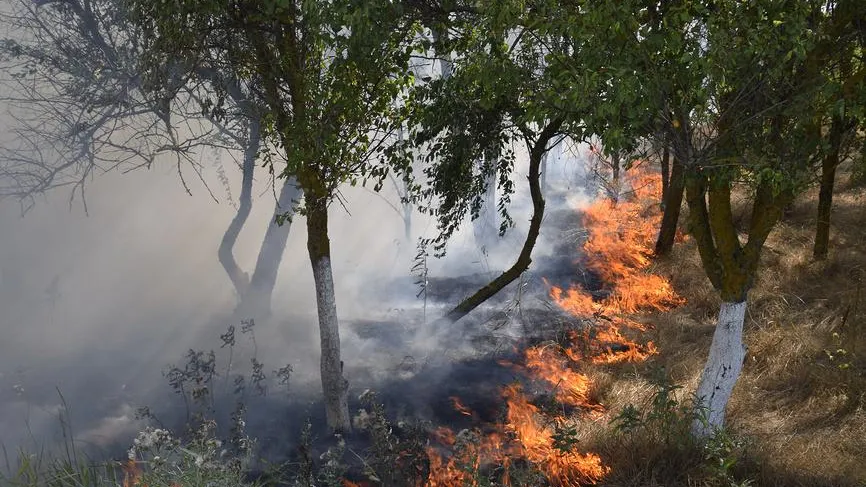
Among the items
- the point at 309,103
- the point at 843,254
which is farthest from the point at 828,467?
the point at 843,254

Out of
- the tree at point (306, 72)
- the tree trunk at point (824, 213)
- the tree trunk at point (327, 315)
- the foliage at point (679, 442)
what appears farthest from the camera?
the tree trunk at point (824, 213)

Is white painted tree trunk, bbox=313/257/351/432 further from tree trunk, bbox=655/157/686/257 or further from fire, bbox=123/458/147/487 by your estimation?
tree trunk, bbox=655/157/686/257

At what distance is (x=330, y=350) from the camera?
8547 mm

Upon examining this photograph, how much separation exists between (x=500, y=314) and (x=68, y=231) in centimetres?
1680

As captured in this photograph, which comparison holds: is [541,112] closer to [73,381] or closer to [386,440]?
[386,440]

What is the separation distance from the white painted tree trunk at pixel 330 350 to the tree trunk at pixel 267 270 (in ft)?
20.9

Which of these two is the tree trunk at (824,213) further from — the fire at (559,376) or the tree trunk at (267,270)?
the tree trunk at (267,270)

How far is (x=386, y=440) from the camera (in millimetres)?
7039

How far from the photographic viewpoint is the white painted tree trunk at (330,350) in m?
8.38

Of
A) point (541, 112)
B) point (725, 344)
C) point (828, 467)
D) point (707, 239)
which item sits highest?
point (541, 112)

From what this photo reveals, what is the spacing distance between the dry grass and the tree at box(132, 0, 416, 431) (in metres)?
4.25

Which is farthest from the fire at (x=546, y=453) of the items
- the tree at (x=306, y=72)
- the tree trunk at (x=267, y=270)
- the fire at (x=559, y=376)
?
the tree trunk at (x=267, y=270)

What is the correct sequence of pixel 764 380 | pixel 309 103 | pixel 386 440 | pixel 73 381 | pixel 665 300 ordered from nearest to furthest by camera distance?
pixel 386 440
pixel 309 103
pixel 764 380
pixel 73 381
pixel 665 300

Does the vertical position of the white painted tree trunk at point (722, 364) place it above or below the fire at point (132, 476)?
above
